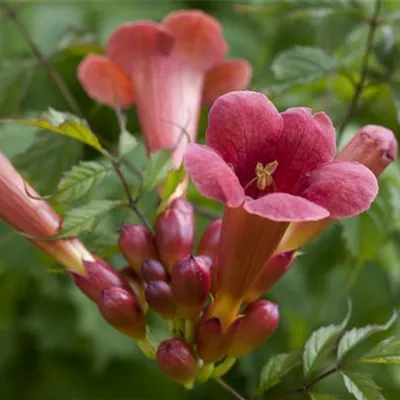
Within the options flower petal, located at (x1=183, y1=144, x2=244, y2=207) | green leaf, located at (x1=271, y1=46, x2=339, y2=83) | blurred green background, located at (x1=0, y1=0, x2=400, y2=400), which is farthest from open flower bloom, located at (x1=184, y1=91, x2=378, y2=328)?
green leaf, located at (x1=271, y1=46, x2=339, y2=83)

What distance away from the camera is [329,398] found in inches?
52.0

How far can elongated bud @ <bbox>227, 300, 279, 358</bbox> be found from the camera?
1.43 m

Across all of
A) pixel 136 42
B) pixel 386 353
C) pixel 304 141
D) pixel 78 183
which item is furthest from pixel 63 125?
pixel 386 353

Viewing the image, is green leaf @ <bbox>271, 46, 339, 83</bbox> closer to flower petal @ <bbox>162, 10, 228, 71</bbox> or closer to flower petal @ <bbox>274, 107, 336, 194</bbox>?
flower petal @ <bbox>162, 10, 228, 71</bbox>

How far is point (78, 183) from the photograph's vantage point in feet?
4.66

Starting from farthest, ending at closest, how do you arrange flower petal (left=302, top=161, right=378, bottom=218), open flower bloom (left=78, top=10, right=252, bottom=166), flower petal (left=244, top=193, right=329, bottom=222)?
open flower bloom (left=78, top=10, right=252, bottom=166) < flower petal (left=302, top=161, right=378, bottom=218) < flower petal (left=244, top=193, right=329, bottom=222)

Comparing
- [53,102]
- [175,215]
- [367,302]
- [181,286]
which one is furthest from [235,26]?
[181,286]

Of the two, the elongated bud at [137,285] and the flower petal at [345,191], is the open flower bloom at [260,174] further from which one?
the elongated bud at [137,285]

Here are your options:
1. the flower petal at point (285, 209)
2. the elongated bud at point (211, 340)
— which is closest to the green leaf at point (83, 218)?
the elongated bud at point (211, 340)

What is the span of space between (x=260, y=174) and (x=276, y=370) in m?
0.32

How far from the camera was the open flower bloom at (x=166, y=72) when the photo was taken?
5.74 feet

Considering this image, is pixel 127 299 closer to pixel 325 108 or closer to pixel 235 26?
pixel 325 108

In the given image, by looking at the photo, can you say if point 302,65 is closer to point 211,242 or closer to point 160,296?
point 211,242

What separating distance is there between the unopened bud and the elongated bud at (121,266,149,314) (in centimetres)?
42
